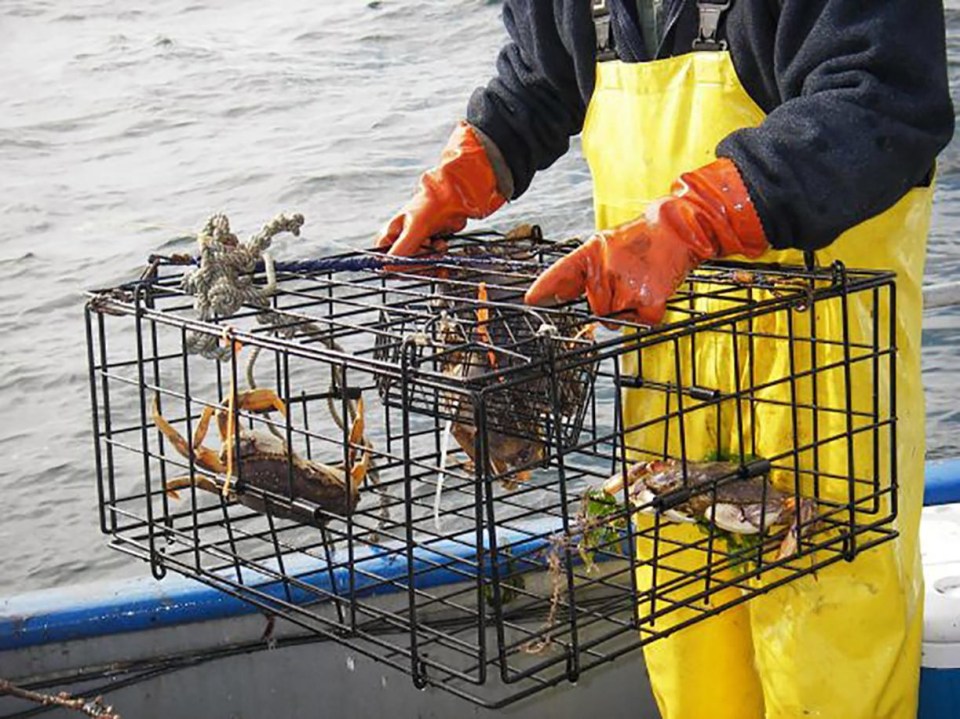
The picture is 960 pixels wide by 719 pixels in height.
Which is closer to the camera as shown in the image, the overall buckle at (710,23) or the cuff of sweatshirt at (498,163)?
the overall buckle at (710,23)

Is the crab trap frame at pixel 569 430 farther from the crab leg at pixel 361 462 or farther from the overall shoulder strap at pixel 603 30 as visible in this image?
the overall shoulder strap at pixel 603 30

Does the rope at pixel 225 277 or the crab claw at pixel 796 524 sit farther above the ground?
the rope at pixel 225 277

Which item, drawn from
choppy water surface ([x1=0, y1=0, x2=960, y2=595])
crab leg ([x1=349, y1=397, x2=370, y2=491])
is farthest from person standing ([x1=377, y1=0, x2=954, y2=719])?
choppy water surface ([x1=0, y1=0, x2=960, y2=595])

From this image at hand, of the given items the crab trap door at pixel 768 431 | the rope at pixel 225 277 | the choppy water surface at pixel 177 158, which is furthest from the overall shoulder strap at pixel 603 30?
the choppy water surface at pixel 177 158

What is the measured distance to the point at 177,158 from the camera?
9.66 metres

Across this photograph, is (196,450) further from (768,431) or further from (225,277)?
(768,431)

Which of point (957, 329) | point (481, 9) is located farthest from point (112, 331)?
point (481, 9)

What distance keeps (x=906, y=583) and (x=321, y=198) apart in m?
6.41

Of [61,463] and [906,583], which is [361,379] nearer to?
[61,463]

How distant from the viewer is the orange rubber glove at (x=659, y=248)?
2.19 metres

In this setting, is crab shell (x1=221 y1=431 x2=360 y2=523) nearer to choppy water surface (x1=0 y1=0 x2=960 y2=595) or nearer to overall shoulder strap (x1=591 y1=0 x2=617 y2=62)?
overall shoulder strap (x1=591 y1=0 x2=617 y2=62)

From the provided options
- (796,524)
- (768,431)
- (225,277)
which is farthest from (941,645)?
(225,277)

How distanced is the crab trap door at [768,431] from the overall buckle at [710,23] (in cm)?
36

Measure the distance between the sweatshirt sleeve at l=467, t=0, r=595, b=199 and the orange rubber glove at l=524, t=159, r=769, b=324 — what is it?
74 cm
